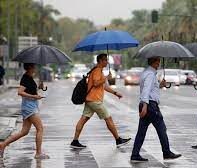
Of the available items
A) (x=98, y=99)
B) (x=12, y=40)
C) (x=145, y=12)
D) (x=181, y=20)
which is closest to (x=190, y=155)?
(x=98, y=99)

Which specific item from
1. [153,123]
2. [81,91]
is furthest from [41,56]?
[153,123]

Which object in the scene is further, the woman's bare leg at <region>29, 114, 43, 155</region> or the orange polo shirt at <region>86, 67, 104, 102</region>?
the orange polo shirt at <region>86, 67, 104, 102</region>

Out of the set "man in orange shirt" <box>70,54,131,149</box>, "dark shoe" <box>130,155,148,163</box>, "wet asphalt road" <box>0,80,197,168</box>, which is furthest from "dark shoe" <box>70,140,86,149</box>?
"dark shoe" <box>130,155,148,163</box>

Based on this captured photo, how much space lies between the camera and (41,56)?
43.9 ft

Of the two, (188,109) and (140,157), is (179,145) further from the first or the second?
(188,109)

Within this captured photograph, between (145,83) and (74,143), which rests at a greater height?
(145,83)

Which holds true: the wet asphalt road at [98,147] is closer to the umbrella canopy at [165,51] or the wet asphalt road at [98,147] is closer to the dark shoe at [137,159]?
the dark shoe at [137,159]

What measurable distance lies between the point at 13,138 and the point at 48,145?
80.8 inches

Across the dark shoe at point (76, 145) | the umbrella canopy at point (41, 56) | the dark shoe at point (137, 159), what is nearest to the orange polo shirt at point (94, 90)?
the umbrella canopy at point (41, 56)

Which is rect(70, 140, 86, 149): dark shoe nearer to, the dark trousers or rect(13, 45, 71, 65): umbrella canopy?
rect(13, 45, 71, 65): umbrella canopy

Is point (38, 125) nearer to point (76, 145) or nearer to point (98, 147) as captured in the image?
point (76, 145)

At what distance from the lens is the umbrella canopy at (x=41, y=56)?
521 inches

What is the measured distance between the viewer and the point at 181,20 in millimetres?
87438

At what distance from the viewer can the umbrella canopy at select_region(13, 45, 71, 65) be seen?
521 inches
